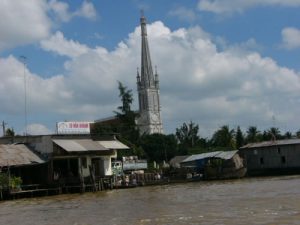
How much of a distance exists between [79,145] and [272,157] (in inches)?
1147

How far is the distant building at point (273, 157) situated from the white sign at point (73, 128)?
2483 cm

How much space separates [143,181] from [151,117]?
60494 millimetres

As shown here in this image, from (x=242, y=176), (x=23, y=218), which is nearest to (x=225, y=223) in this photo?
(x=23, y=218)

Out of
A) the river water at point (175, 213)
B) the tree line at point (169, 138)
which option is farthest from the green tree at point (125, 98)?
the river water at point (175, 213)

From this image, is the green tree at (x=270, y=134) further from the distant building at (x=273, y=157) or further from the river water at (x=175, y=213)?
the river water at (x=175, y=213)

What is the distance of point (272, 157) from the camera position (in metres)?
70.1

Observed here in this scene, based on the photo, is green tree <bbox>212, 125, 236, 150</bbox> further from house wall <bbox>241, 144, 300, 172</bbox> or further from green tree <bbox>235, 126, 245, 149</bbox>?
house wall <bbox>241, 144, 300, 172</bbox>

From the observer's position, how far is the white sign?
175 ft

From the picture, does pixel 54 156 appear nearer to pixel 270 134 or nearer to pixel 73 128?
pixel 73 128

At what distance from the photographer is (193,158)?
244 feet

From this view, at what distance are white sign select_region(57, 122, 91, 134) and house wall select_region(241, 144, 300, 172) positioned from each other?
25.6 m

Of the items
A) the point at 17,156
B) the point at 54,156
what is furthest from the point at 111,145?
the point at 17,156

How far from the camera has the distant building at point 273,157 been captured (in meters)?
67.9

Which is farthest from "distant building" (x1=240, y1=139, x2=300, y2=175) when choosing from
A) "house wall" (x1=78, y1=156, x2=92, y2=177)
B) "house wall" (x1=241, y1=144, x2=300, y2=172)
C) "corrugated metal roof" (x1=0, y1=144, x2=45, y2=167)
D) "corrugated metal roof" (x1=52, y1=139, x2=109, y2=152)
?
"corrugated metal roof" (x1=0, y1=144, x2=45, y2=167)
